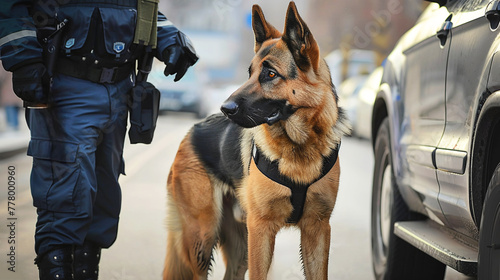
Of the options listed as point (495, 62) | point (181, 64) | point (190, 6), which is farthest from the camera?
point (190, 6)

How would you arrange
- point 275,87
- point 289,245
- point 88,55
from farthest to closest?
point 289,245 → point 88,55 → point 275,87

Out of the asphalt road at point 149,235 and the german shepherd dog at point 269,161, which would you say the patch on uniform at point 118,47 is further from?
the asphalt road at point 149,235

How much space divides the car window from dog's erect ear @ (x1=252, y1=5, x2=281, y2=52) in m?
0.91

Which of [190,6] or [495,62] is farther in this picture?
[190,6]

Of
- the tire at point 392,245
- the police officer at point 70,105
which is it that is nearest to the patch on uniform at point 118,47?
the police officer at point 70,105

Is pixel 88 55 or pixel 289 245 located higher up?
pixel 88 55

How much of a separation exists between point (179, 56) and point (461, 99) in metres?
1.47

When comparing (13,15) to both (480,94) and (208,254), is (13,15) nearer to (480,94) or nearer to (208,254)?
(208,254)

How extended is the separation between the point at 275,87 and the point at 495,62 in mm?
996

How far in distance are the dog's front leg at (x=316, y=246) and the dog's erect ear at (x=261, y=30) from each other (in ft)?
3.00

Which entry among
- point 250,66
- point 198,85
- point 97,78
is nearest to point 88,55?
point 97,78

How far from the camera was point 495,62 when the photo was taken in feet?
9.35

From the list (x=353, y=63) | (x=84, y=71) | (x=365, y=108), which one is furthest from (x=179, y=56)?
(x=353, y=63)

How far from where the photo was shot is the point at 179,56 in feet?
12.6
